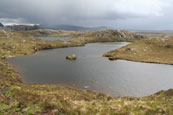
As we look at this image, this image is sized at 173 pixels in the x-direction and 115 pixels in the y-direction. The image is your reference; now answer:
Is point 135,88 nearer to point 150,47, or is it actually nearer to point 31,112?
point 31,112

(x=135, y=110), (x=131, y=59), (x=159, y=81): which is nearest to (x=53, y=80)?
(x=135, y=110)

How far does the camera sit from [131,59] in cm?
7825

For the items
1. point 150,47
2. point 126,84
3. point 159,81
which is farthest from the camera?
point 150,47

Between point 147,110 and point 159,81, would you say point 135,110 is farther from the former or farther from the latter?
point 159,81

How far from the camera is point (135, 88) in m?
37.5

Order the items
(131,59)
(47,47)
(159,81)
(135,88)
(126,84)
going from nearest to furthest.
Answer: (135,88)
(126,84)
(159,81)
(131,59)
(47,47)

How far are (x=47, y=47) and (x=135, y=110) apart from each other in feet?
404

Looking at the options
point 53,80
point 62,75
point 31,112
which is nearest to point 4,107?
point 31,112

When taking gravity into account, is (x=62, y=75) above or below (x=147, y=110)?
below

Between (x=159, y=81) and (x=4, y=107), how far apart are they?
46325 mm

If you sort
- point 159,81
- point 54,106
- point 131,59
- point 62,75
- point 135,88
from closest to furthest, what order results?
point 54,106 → point 135,88 → point 159,81 → point 62,75 → point 131,59

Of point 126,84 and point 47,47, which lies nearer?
point 126,84

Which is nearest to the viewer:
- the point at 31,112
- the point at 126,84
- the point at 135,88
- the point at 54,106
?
the point at 31,112

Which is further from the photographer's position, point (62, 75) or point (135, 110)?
point (62, 75)
